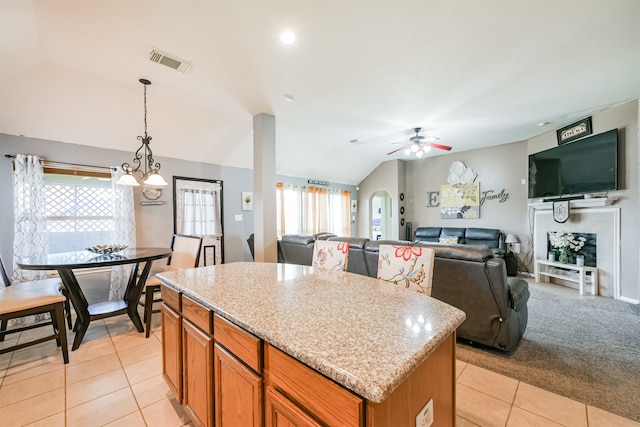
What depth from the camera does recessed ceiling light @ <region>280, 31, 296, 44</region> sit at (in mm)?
2195

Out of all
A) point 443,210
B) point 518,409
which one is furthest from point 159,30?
point 443,210

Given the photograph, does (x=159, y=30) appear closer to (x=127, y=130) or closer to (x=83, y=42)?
(x=83, y=42)

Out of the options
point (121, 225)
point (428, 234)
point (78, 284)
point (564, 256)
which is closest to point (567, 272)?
point (564, 256)

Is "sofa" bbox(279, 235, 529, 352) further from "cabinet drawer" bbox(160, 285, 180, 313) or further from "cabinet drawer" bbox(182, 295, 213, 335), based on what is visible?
"cabinet drawer" bbox(160, 285, 180, 313)

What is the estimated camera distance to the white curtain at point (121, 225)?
3.75 metres

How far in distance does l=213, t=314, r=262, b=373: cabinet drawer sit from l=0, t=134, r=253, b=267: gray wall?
3764 mm

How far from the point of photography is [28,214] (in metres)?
3.13


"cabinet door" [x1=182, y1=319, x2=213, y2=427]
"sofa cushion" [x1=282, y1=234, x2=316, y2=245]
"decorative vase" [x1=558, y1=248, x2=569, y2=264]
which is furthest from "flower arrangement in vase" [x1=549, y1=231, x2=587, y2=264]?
"cabinet door" [x1=182, y1=319, x2=213, y2=427]

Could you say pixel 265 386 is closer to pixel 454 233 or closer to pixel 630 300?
pixel 630 300

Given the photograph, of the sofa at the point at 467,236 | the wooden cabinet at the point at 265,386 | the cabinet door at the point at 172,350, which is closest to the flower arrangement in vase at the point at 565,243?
the sofa at the point at 467,236

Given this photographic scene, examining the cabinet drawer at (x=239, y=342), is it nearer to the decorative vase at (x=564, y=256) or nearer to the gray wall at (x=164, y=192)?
the gray wall at (x=164, y=192)

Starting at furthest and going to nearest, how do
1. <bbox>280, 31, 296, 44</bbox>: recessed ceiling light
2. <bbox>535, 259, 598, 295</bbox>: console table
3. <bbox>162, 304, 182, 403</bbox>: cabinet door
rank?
1. <bbox>535, 259, 598, 295</bbox>: console table
2. <bbox>280, 31, 296, 44</bbox>: recessed ceiling light
3. <bbox>162, 304, 182, 403</bbox>: cabinet door

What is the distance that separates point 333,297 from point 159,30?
257 centimetres

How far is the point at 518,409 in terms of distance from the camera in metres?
1.69
